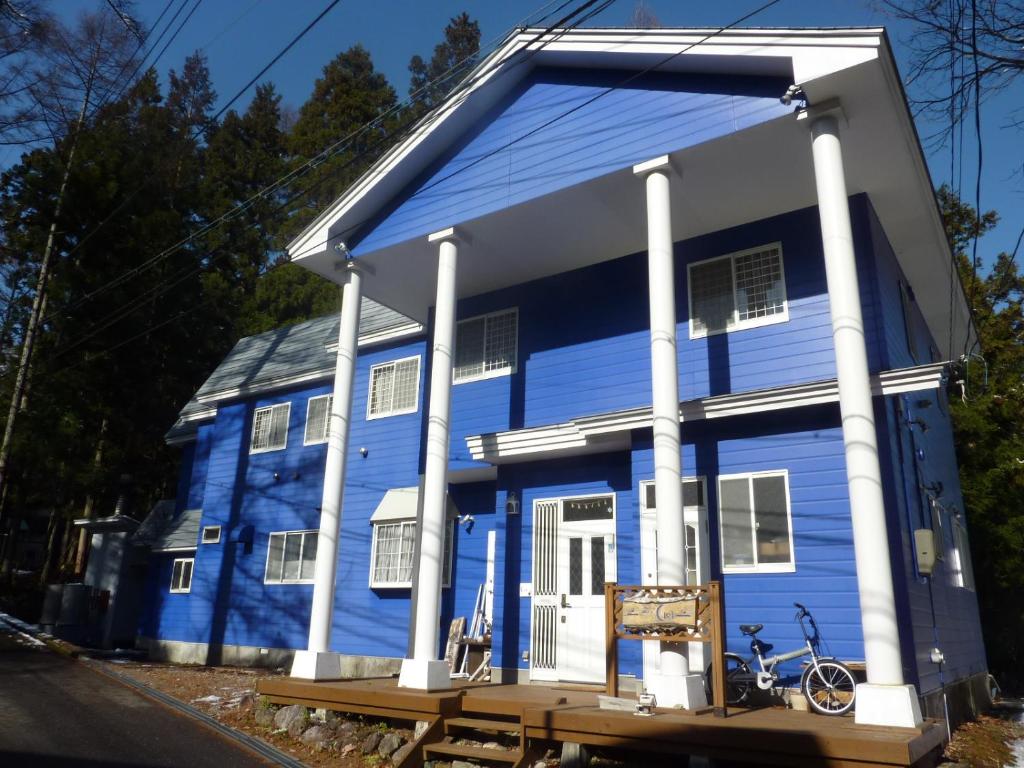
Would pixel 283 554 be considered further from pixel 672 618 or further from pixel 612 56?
pixel 612 56

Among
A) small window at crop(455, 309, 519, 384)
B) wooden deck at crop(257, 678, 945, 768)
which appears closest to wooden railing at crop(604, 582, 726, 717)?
wooden deck at crop(257, 678, 945, 768)

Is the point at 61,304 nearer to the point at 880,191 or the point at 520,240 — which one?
the point at 520,240

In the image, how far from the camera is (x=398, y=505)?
535 inches

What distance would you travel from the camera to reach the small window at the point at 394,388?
47.2 ft

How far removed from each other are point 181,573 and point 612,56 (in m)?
15.5

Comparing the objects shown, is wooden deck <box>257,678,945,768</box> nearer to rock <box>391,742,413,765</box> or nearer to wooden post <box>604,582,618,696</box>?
rock <box>391,742,413,765</box>

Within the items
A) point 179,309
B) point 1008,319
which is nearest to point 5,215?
point 179,309

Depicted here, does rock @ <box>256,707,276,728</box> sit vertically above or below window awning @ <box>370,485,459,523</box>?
below

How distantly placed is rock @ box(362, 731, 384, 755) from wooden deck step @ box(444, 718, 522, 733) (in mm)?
817

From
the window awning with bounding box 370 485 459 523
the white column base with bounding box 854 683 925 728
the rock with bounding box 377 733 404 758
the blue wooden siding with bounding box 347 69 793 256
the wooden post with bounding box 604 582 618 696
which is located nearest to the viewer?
the white column base with bounding box 854 683 925 728

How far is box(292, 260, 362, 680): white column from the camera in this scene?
1019 cm

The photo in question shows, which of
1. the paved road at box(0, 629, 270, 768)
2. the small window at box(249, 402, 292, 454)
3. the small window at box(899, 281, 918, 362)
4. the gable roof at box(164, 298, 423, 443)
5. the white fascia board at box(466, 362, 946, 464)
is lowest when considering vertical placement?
the paved road at box(0, 629, 270, 768)

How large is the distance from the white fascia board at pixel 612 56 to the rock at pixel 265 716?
22.5 ft

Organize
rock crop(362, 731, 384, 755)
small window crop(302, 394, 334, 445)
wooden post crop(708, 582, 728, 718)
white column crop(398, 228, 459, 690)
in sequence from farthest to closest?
1. small window crop(302, 394, 334, 445)
2. white column crop(398, 228, 459, 690)
3. rock crop(362, 731, 384, 755)
4. wooden post crop(708, 582, 728, 718)
